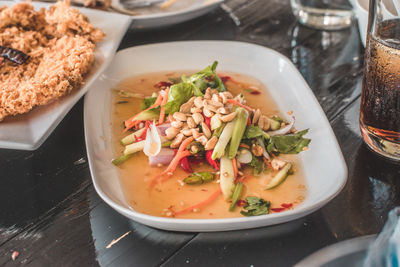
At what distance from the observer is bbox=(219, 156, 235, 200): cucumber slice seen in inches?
53.0

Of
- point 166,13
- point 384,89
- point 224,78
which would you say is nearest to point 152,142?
point 224,78

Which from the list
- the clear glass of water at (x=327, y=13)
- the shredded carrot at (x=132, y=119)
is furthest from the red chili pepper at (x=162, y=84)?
the clear glass of water at (x=327, y=13)

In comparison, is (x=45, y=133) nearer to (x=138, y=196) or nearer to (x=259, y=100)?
(x=138, y=196)

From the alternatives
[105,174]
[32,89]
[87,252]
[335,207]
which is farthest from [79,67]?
[335,207]

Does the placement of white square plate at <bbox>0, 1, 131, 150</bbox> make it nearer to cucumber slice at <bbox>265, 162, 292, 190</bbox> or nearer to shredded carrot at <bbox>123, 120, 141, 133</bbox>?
shredded carrot at <bbox>123, 120, 141, 133</bbox>

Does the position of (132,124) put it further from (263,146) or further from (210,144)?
(263,146)

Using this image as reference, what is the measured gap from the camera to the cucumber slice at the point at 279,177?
4.50ft

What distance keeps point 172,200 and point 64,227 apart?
0.98ft

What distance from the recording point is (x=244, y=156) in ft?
4.76

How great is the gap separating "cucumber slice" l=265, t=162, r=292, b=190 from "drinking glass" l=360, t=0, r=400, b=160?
0.31m

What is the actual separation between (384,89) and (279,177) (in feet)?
1.33

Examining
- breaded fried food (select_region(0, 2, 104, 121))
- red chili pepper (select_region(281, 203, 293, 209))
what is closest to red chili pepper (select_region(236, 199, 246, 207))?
red chili pepper (select_region(281, 203, 293, 209))

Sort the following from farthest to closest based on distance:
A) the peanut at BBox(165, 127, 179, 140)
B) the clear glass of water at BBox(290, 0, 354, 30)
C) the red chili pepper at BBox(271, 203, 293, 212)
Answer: the clear glass of water at BBox(290, 0, 354, 30)
the peanut at BBox(165, 127, 179, 140)
the red chili pepper at BBox(271, 203, 293, 212)

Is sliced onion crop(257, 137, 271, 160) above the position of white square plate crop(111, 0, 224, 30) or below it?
below
